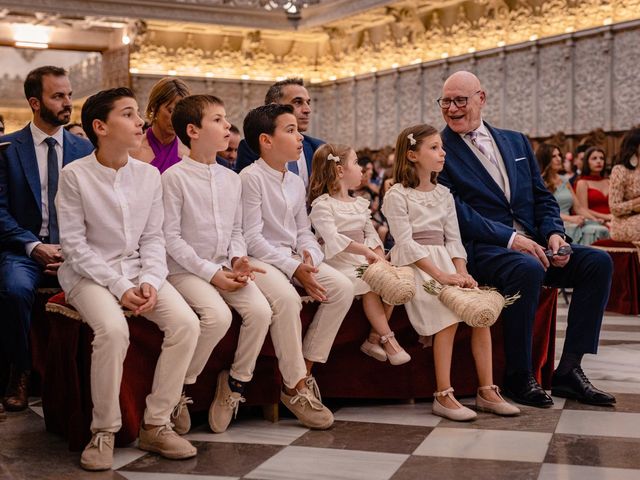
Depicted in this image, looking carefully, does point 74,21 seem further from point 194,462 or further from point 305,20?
point 194,462

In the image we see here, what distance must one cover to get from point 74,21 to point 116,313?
566 inches

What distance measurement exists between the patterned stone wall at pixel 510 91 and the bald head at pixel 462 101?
28.2 feet

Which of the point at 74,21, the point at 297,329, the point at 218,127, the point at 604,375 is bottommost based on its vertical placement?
the point at 604,375

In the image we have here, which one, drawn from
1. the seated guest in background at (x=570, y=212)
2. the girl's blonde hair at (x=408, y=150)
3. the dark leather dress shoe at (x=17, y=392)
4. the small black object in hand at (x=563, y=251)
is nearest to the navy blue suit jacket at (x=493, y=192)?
the small black object in hand at (x=563, y=251)

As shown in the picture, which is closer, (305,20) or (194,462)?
(194,462)

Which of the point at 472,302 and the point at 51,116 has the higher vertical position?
the point at 51,116

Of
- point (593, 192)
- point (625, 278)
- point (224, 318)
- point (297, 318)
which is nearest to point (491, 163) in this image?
point (297, 318)

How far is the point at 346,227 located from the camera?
4.52m

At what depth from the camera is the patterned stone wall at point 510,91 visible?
1302cm

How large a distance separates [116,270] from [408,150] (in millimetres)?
1573

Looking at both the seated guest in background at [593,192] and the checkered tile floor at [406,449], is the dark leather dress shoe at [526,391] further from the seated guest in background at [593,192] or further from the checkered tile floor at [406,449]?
the seated guest in background at [593,192]

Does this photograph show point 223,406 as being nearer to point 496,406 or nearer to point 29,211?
point 496,406

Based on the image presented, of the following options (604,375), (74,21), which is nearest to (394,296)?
(604,375)

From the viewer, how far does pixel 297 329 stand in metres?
3.92
